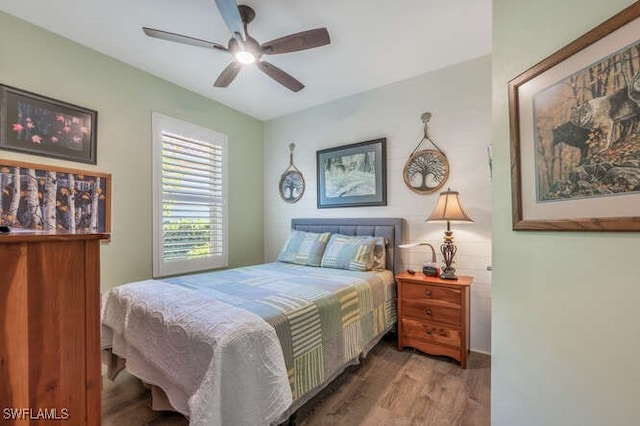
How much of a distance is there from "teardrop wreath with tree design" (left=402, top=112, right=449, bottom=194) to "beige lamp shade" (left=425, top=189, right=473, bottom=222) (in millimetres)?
340

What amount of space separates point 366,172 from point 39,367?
293cm

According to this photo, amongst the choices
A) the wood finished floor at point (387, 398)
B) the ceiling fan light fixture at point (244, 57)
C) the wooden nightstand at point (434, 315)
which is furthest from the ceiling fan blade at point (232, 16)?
the wood finished floor at point (387, 398)

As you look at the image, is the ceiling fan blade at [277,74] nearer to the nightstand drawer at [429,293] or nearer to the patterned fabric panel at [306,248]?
the patterned fabric panel at [306,248]

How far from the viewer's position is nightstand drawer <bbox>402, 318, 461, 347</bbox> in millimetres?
→ 2242

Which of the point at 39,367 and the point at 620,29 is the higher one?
the point at 620,29

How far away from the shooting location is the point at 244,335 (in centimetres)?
123

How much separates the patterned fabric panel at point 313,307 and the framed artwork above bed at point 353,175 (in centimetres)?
93

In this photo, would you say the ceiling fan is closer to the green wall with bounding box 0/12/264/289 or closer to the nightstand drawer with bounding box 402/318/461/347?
the green wall with bounding box 0/12/264/289

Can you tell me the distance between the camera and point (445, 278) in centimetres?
238

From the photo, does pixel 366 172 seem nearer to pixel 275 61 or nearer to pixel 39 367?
pixel 275 61

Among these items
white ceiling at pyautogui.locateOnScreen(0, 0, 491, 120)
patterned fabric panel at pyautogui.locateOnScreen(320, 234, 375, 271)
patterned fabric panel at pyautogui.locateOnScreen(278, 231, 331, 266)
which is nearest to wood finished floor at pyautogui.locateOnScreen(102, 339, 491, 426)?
patterned fabric panel at pyautogui.locateOnScreen(320, 234, 375, 271)

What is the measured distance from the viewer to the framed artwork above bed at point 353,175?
10.0 ft

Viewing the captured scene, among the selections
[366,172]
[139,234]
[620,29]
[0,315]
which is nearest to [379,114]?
[366,172]

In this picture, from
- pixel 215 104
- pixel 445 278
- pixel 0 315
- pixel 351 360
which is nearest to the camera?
pixel 0 315
